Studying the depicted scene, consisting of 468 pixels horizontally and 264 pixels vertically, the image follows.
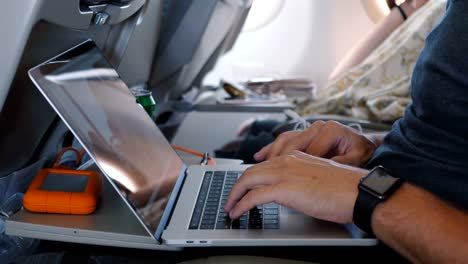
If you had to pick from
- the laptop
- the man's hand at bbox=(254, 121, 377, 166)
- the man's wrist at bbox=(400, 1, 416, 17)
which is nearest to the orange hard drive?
the laptop

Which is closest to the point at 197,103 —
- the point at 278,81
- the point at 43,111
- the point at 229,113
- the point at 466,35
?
the point at 229,113

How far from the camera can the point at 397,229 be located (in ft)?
2.45

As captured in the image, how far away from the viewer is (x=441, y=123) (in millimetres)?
845

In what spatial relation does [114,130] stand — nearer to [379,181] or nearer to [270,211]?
[270,211]

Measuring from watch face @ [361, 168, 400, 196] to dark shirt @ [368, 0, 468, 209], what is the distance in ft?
0.17

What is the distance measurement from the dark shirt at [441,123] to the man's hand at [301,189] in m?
0.10

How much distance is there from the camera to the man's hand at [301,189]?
2.54 feet

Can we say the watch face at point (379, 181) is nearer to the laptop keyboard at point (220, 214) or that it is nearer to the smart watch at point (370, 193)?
the smart watch at point (370, 193)

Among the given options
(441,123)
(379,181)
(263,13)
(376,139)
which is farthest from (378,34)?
(379,181)

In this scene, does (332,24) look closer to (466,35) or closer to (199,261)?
(466,35)

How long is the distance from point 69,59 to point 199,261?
1.17ft

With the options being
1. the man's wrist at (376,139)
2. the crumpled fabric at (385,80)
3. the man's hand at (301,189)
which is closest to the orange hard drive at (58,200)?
the man's hand at (301,189)

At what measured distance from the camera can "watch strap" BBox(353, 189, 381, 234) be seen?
30.0 inches

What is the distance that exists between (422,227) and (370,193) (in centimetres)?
8
